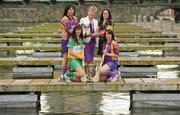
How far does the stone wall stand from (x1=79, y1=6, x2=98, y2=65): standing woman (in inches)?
3029

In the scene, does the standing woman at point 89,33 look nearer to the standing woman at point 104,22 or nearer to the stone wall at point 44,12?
the standing woman at point 104,22

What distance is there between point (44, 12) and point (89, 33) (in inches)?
3099

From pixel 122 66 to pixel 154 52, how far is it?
31.4 ft

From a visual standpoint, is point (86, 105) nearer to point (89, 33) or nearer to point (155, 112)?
point (89, 33)

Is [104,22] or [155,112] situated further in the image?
[104,22]

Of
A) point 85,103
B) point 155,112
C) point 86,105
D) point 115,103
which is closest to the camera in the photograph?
point 155,112

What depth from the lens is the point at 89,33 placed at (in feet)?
40.5

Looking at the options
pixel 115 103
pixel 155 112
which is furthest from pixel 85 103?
pixel 155 112

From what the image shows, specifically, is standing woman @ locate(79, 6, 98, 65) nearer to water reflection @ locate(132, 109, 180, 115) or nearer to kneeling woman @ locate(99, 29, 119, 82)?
kneeling woman @ locate(99, 29, 119, 82)

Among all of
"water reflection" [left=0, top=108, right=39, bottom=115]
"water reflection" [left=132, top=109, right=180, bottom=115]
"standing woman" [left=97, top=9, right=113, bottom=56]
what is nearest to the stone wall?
"standing woman" [left=97, top=9, right=113, bottom=56]

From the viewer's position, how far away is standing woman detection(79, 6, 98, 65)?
12.3 meters

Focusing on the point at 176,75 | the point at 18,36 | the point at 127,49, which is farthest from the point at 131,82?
the point at 18,36

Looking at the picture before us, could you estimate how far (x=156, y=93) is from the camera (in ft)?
37.8

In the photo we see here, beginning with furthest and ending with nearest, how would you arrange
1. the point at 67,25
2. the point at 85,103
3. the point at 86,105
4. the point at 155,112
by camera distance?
1. the point at 67,25
2. the point at 85,103
3. the point at 86,105
4. the point at 155,112
